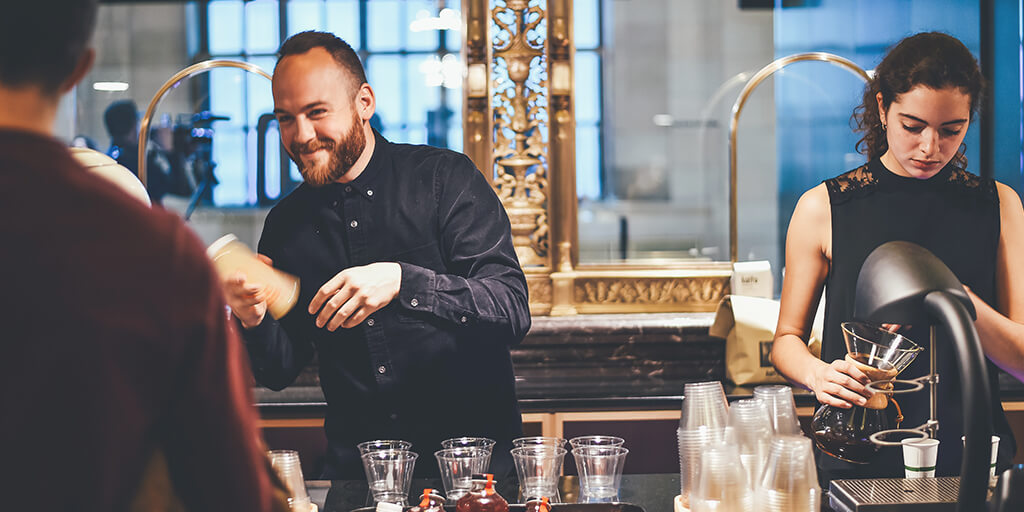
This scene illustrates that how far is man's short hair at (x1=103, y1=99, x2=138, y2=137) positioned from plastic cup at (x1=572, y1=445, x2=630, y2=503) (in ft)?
8.58

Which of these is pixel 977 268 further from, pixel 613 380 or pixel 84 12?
pixel 84 12

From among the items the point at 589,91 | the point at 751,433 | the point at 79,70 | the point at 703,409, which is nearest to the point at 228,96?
the point at 589,91

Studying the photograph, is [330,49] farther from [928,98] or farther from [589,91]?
[589,91]

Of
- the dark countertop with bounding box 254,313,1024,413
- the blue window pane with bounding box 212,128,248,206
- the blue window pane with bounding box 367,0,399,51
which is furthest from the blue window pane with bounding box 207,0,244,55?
the dark countertop with bounding box 254,313,1024,413

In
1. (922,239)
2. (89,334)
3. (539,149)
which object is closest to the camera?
(89,334)

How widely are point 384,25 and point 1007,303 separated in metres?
2.39

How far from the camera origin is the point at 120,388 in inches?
19.8

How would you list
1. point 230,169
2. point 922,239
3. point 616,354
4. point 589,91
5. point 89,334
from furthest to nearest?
point 230,169, point 589,91, point 616,354, point 922,239, point 89,334

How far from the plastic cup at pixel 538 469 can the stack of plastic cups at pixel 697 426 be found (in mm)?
210

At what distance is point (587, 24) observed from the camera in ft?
10.1

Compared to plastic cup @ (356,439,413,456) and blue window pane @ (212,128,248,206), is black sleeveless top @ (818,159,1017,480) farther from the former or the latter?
blue window pane @ (212,128,248,206)

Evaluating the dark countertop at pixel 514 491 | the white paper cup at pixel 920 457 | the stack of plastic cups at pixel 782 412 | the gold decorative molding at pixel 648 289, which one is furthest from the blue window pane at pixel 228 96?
the white paper cup at pixel 920 457

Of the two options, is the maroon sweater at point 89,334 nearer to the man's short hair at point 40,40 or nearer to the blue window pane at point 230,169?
the man's short hair at point 40,40

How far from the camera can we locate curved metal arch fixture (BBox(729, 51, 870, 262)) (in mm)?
3145
